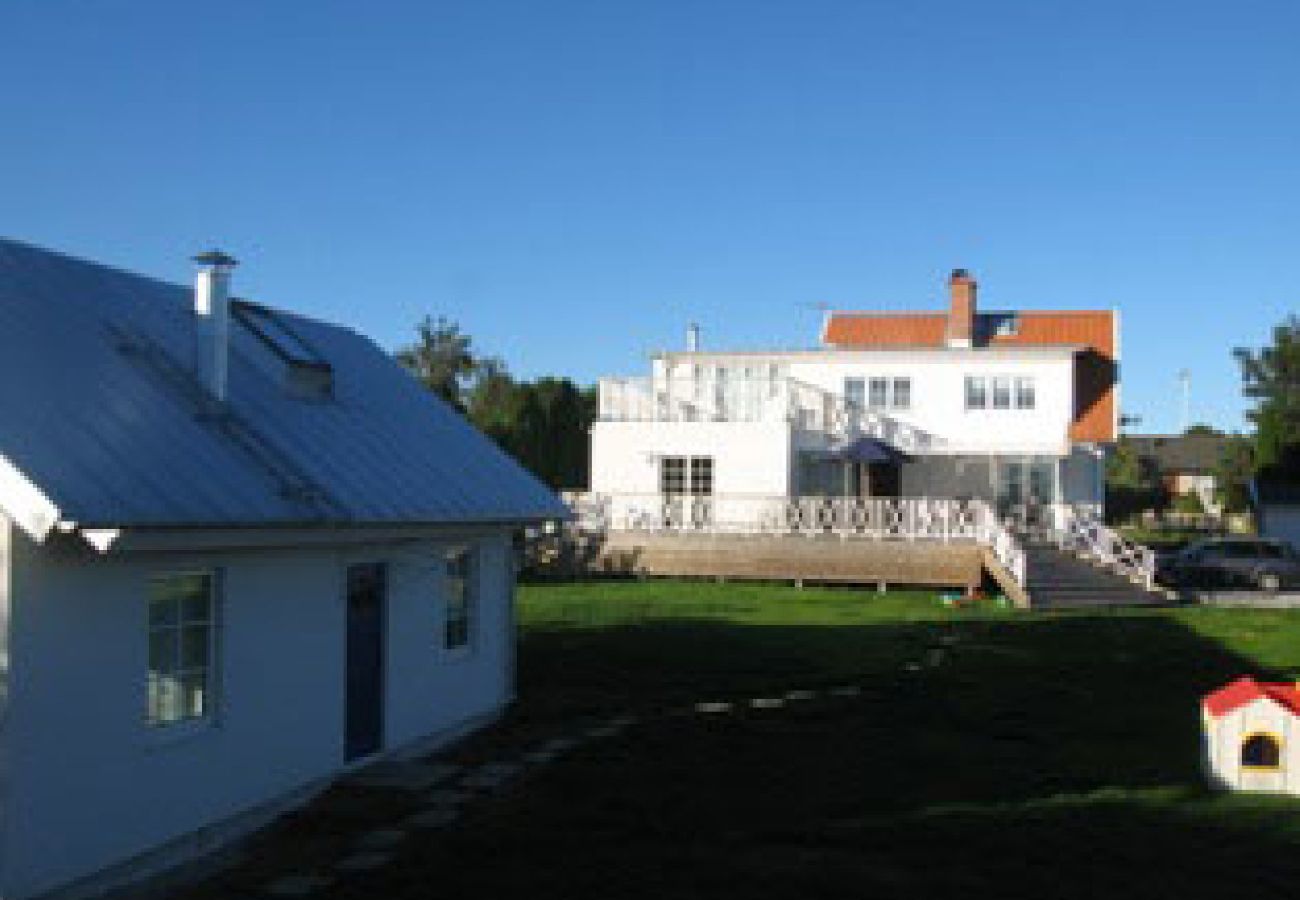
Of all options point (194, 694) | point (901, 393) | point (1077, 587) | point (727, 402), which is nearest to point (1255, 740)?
point (194, 694)

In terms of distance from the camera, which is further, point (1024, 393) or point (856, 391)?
point (856, 391)

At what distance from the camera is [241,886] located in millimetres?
8844

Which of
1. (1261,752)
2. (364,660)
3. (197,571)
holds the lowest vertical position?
(1261,752)

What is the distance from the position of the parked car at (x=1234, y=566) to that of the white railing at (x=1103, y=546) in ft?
5.87

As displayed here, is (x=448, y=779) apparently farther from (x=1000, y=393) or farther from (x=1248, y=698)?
(x=1000, y=393)

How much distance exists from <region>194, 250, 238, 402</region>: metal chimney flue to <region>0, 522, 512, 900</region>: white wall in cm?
158

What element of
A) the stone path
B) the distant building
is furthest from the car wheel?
the distant building

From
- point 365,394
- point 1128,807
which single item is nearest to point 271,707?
point 365,394

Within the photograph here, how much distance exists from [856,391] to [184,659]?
31.6m

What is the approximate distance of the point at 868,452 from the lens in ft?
113

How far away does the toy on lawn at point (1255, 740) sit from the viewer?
450 inches

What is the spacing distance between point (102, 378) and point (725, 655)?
11.7 metres

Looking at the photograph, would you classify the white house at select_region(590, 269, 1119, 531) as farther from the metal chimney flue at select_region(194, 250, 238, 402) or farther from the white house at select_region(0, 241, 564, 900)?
the metal chimney flue at select_region(194, 250, 238, 402)

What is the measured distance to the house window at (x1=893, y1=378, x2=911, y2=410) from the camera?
39.4 m
